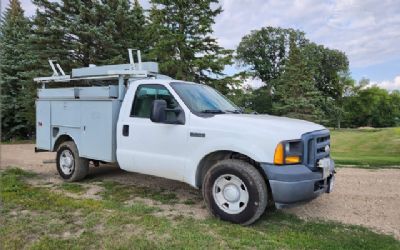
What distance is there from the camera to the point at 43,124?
8266 millimetres

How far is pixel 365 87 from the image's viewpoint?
238ft

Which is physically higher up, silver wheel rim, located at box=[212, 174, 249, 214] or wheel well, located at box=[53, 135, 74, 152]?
wheel well, located at box=[53, 135, 74, 152]

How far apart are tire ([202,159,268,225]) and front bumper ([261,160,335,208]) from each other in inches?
7.0

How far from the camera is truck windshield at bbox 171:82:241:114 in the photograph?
5935 millimetres

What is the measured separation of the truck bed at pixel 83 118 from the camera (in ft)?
22.4

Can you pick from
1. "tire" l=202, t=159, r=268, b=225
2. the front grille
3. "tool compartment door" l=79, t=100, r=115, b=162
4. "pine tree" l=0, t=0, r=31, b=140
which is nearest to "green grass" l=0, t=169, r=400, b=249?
"tire" l=202, t=159, r=268, b=225

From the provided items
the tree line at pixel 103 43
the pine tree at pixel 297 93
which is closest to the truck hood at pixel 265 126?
the tree line at pixel 103 43

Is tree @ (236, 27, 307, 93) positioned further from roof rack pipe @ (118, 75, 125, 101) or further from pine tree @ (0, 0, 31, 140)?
roof rack pipe @ (118, 75, 125, 101)

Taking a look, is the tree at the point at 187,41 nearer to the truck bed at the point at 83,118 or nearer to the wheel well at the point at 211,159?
the truck bed at the point at 83,118

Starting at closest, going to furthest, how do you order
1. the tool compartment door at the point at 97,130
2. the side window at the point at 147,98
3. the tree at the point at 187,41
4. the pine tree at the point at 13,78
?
1. the side window at the point at 147,98
2. the tool compartment door at the point at 97,130
3. the tree at the point at 187,41
4. the pine tree at the point at 13,78

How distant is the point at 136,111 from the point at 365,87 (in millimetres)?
73982

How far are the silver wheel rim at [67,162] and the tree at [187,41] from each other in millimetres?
10574

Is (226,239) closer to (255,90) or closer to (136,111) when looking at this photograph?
(136,111)

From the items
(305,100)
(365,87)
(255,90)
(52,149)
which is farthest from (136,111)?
(365,87)
